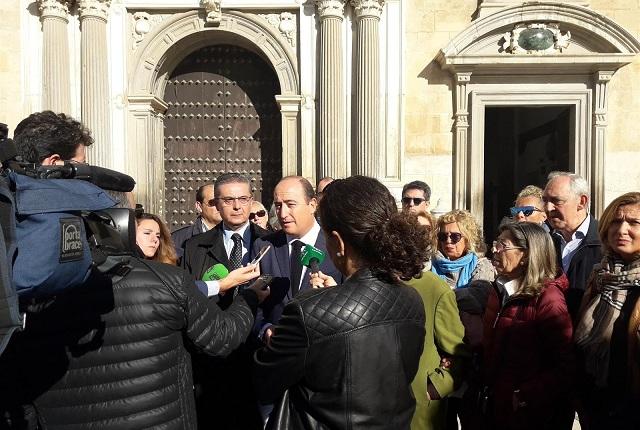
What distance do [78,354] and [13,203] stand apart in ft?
3.08

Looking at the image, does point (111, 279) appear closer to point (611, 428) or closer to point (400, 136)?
point (611, 428)

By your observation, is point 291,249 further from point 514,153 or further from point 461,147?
point 514,153

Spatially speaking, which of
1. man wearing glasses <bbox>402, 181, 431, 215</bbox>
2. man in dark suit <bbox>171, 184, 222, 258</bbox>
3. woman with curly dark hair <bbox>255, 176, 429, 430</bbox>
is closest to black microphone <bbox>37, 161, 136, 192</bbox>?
woman with curly dark hair <bbox>255, 176, 429, 430</bbox>

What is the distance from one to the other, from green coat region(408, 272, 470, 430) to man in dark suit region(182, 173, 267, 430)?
0.85 metres

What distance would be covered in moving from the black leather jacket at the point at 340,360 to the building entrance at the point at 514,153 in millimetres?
9432

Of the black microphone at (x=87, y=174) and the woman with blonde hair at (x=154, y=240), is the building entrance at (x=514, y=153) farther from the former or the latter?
the black microphone at (x=87, y=174)

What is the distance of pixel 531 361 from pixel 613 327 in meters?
0.43

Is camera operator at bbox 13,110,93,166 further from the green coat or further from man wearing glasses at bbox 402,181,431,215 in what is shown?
man wearing glasses at bbox 402,181,431,215

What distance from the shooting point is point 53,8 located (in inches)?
362

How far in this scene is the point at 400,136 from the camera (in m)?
9.51

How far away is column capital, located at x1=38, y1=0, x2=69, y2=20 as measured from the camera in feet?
30.1

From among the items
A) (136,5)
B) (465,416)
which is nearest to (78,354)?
(465,416)

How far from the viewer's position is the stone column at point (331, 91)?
924 centimetres

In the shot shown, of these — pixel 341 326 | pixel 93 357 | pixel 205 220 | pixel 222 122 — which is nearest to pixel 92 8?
pixel 222 122
